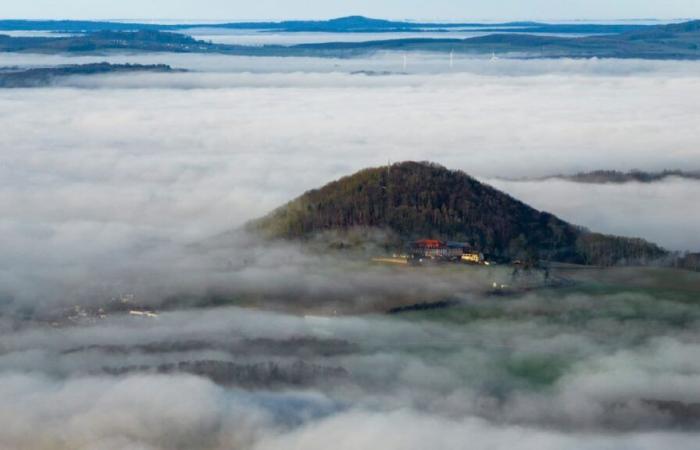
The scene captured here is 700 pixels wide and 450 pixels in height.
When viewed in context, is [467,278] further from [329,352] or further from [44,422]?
[44,422]

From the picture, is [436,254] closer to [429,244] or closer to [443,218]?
[429,244]

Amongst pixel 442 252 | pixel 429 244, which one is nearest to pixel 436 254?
pixel 442 252

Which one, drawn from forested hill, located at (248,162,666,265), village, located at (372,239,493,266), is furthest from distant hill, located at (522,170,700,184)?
village, located at (372,239,493,266)

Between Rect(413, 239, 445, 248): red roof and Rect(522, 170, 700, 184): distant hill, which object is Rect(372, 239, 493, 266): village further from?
Rect(522, 170, 700, 184): distant hill

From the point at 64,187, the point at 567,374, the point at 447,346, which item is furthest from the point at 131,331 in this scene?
the point at 64,187

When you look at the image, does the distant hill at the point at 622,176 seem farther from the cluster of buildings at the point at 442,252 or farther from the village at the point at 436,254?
the village at the point at 436,254

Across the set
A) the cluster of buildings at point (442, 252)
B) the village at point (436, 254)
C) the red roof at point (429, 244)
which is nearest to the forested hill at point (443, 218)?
the cluster of buildings at point (442, 252)
